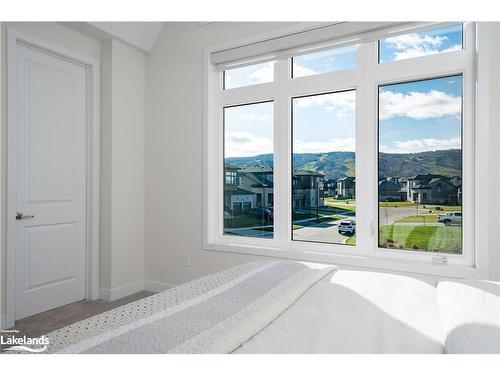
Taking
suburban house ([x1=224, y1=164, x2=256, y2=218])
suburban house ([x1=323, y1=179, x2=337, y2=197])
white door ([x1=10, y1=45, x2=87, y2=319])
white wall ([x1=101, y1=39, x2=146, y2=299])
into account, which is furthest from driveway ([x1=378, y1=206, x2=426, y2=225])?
white door ([x1=10, y1=45, x2=87, y2=319])

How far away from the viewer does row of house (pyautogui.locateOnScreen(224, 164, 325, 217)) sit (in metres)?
2.83

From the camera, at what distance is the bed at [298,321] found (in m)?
0.89

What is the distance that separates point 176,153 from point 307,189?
4.43 ft

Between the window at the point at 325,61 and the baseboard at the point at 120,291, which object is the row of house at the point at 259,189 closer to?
the window at the point at 325,61

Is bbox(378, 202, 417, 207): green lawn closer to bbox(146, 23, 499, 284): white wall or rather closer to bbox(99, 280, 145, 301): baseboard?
bbox(146, 23, 499, 284): white wall

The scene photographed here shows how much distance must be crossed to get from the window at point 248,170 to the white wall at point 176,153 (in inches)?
11.1

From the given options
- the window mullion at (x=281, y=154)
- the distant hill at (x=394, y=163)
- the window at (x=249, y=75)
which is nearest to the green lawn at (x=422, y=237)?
the distant hill at (x=394, y=163)

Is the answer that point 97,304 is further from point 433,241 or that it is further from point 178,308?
point 433,241

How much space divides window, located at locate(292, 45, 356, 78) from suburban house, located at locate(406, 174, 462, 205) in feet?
3.33

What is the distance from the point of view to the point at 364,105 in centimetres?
253

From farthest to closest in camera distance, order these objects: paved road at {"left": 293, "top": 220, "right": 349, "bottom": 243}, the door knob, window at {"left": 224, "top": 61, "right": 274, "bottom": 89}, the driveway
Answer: window at {"left": 224, "top": 61, "right": 274, "bottom": 89}, paved road at {"left": 293, "top": 220, "right": 349, "bottom": 243}, the door knob, the driveway

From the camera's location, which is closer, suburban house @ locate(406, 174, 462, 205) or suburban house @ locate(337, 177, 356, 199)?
suburban house @ locate(406, 174, 462, 205)
